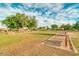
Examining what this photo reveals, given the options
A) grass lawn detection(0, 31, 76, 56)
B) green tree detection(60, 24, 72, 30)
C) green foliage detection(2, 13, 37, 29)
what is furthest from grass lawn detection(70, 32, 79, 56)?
green foliage detection(2, 13, 37, 29)

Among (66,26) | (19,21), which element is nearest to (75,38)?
(66,26)

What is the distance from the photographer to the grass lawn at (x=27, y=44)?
3385 millimetres

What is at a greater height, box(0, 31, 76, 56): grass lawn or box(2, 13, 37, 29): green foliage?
box(2, 13, 37, 29): green foliage

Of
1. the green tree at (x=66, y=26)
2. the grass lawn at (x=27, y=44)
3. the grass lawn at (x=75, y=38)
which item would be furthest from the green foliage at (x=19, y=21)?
the grass lawn at (x=75, y=38)

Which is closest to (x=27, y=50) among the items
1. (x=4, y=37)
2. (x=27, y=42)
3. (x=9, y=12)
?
(x=27, y=42)

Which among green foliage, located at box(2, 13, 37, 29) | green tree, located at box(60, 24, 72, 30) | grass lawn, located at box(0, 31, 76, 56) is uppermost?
green foliage, located at box(2, 13, 37, 29)

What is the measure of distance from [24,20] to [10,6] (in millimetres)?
329

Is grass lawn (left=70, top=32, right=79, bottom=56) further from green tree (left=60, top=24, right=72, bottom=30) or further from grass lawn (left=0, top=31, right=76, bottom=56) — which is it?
green tree (left=60, top=24, right=72, bottom=30)

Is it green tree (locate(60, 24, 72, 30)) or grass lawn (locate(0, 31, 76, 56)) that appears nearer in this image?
grass lawn (locate(0, 31, 76, 56))

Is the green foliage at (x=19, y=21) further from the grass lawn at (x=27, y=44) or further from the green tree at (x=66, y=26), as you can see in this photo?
the green tree at (x=66, y=26)

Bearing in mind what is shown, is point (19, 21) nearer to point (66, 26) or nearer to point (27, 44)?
point (27, 44)

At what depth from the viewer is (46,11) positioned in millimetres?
3473

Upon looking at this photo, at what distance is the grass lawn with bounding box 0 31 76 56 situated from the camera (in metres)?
3.38

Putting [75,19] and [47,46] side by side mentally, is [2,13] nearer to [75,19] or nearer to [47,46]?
[47,46]
